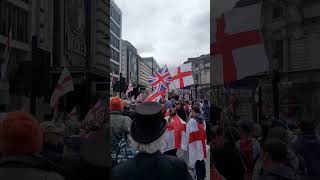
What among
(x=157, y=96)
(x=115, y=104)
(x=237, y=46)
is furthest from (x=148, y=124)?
(x=157, y=96)

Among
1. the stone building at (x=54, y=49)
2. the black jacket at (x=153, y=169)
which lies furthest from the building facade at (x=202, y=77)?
the black jacket at (x=153, y=169)

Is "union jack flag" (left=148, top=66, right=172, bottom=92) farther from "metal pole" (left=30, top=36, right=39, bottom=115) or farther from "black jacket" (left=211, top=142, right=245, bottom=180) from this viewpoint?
"metal pole" (left=30, top=36, right=39, bottom=115)

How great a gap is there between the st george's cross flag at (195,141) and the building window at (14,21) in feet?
22.0

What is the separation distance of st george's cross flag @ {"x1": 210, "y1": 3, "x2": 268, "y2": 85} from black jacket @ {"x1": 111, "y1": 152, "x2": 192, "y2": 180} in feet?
4.06

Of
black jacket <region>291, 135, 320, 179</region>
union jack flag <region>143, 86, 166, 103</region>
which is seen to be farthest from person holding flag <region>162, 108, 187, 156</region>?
black jacket <region>291, 135, 320, 179</region>

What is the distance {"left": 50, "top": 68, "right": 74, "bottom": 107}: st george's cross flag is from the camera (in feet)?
9.84

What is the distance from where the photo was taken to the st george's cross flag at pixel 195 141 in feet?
30.8

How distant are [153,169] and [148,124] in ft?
0.90

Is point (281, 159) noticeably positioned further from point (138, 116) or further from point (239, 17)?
point (138, 116)

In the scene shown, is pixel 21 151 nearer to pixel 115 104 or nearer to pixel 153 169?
pixel 153 169

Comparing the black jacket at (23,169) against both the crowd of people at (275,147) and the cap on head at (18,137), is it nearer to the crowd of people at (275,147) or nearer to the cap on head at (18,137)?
the cap on head at (18,137)

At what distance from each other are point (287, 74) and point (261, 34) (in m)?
0.35

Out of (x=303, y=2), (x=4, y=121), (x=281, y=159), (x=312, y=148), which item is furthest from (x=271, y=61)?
(x=4, y=121)

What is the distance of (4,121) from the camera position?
96.0 inches
